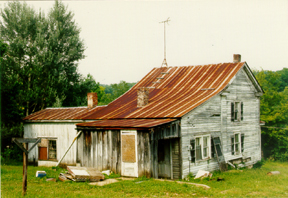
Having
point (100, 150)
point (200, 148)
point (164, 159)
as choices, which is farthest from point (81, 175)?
point (200, 148)

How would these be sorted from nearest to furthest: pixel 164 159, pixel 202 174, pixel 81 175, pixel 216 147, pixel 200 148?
1. pixel 81 175
2. pixel 202 174
3. pixel 164 159
4. pixel 200 148
5. pixel 216 147

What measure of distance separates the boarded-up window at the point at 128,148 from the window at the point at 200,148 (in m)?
3.52

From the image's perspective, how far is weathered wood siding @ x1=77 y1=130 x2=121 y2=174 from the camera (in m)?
17.0

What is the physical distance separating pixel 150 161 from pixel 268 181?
19.5 ft

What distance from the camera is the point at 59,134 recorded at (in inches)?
892

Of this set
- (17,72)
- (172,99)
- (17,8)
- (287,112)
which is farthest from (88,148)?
(287,112)

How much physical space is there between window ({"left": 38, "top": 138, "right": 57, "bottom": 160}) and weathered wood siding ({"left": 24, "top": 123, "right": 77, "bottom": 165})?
1.16 ft

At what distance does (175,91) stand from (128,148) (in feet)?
25.0

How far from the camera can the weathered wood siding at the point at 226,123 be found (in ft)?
58.9

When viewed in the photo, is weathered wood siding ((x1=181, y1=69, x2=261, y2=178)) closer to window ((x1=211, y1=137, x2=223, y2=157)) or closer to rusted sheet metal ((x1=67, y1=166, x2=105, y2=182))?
window ((x1=211, y1=137, x2=223, y2=157))

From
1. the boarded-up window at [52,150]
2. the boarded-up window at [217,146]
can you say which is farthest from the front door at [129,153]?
the boarded-up window at [52,150]

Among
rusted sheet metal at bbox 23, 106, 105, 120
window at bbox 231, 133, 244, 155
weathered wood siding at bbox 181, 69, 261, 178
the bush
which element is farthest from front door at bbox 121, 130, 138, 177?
the bush

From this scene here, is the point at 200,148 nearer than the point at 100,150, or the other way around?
the point at 100,150

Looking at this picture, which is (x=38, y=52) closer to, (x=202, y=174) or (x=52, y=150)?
(x=52, y=150)
